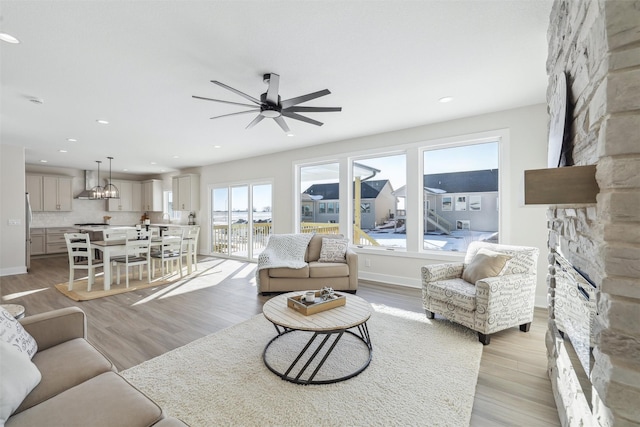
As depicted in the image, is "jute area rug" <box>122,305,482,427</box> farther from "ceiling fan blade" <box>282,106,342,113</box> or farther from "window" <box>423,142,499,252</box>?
"ceiling fan blade" <box>282,106,342,113</box>

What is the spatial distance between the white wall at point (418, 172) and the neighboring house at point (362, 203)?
0.36 m

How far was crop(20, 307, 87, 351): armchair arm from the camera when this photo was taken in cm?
168

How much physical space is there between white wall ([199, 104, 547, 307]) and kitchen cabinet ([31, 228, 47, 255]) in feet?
19.3

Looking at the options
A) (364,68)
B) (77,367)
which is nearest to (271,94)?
(364,68)

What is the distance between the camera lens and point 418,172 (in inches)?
182

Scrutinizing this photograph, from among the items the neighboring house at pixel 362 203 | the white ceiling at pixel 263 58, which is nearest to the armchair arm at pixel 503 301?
the white ceiling at pixel 263 58

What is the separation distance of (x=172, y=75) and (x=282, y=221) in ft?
12.8

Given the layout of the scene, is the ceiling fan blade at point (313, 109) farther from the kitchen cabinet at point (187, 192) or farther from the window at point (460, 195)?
the kitchen cabinet at point (187, 192)

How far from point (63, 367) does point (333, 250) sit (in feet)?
11.3

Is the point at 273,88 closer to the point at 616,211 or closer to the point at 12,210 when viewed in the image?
the point at 616,211

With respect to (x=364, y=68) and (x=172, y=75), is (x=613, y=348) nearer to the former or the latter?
(x=364, y=68)

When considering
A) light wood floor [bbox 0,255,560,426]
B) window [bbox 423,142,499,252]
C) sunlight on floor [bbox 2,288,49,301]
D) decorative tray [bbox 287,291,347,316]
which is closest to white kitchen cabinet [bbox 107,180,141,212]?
light wood floor [bbox 0,255,560,426]

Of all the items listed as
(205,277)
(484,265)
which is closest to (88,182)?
(205,277)

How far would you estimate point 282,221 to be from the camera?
6344 millimetres
